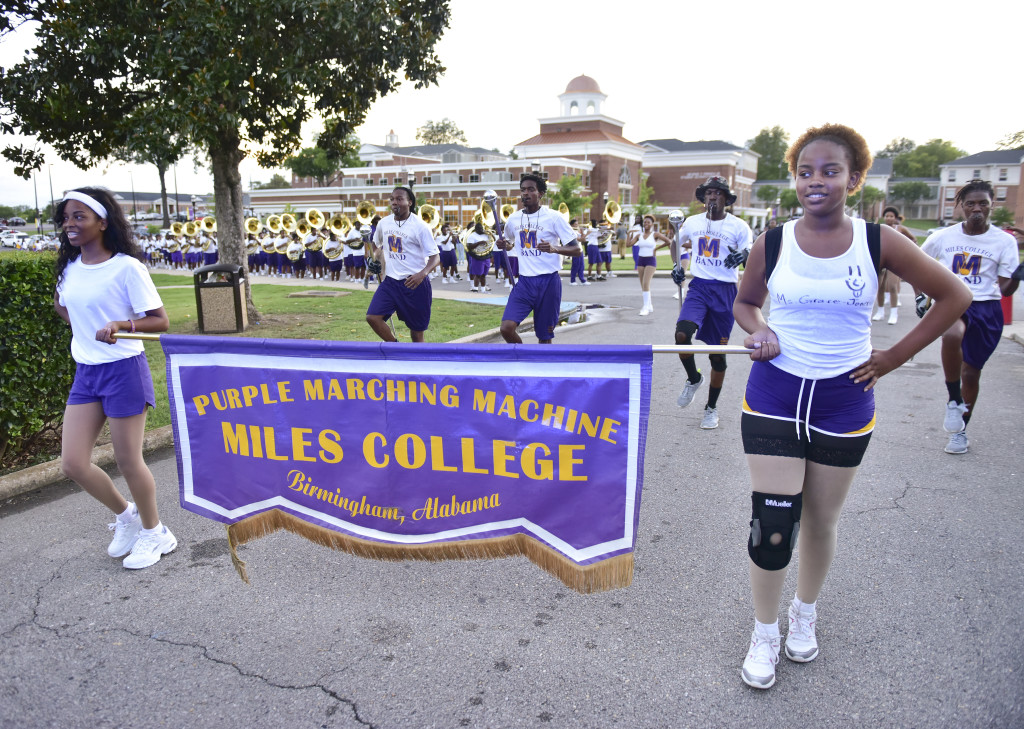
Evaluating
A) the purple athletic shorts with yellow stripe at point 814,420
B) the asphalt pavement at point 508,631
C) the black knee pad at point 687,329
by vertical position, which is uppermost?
the purple athletic shorts with yellow stripe at point 814,420

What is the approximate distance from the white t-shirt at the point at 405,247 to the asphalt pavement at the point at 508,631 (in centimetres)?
388

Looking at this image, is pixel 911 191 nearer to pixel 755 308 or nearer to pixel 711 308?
pixel 711 308

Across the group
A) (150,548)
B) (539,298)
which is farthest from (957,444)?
(150,548)

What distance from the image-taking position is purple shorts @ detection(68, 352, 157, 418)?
3645 millimetres

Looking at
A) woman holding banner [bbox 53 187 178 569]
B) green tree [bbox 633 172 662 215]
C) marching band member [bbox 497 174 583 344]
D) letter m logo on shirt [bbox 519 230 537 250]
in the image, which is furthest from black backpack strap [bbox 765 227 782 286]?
green tree [bbox 633 172 662 215]

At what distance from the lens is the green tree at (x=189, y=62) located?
8.21 metres

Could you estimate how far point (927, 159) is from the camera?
411ft

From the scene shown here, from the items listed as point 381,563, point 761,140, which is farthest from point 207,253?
point 761,140

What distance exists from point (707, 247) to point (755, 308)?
376 cm

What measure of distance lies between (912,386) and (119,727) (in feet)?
25.9

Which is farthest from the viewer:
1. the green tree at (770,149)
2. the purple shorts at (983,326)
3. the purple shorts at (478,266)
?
the green tree at (770,149)

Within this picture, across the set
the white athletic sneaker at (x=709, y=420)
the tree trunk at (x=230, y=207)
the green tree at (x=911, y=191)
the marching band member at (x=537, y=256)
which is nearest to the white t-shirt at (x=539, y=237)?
the marching band member at (x=537, y=256)

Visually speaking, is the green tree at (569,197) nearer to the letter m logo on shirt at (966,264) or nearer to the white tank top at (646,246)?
the white tank top at (646,246)

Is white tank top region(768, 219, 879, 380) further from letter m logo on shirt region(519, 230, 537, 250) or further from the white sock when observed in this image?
letter m logo on shirt region(519, 230, 537, 250)
